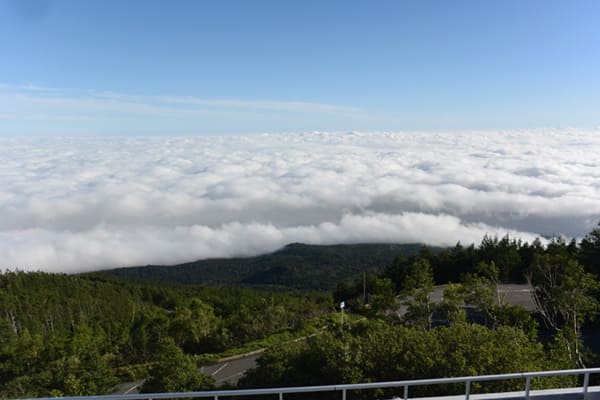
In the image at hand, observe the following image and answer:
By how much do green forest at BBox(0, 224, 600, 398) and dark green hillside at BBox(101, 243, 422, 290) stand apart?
60937mm

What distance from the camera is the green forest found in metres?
12.1

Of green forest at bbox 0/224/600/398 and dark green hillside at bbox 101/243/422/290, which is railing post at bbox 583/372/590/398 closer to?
green forest at bbox 0/224/600/398

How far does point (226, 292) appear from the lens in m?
83.6

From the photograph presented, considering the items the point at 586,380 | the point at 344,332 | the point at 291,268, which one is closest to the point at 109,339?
the point at 344,332

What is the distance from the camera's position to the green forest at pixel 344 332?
39.6ft

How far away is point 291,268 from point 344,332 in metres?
122

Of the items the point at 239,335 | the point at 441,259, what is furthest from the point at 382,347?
the point at 441,259

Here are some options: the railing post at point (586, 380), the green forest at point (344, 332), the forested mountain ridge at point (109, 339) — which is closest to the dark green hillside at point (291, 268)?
the green forest at point (344, 332)

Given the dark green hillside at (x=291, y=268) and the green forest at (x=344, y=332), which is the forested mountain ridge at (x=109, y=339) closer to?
the green forest at (x=344, y=332)

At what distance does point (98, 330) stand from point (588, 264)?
146ft

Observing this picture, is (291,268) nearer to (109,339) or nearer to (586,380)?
(109,339)

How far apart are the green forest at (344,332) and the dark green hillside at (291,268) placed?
200 ft

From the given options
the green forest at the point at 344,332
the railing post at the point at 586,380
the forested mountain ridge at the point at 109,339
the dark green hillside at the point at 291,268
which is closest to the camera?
the railing post at the point at 586,380

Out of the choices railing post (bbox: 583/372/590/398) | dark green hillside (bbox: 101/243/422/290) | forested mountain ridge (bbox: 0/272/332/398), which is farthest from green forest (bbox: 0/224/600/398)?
dark green hillside (bbox: 101/243/422/290)
